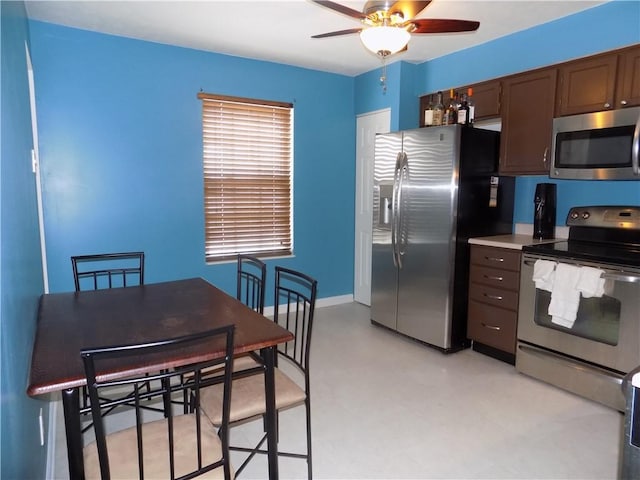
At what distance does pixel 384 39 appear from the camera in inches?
87.6

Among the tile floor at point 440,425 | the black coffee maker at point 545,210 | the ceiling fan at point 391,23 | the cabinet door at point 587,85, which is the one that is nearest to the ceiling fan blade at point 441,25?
the ceiling fan at point 391,23

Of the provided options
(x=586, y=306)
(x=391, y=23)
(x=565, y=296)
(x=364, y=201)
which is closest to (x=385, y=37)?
(x=391, y=23)

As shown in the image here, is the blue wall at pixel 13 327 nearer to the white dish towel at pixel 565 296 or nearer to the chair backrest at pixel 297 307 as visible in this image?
the chair backrest at pixel 297 307

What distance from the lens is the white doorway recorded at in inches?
181

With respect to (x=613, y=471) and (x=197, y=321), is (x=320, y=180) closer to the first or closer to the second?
(x=197, y=321)

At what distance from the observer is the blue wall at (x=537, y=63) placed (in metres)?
2.82

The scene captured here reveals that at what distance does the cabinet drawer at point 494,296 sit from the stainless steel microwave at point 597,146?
93cm

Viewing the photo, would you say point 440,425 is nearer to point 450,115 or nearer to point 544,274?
point 544,274

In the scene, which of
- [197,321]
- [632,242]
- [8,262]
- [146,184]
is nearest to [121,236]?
[146,184]

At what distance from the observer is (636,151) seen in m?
2.54

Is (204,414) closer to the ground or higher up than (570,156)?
closer to the ground

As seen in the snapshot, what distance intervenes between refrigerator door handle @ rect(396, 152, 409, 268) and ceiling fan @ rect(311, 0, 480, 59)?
4.34 ft

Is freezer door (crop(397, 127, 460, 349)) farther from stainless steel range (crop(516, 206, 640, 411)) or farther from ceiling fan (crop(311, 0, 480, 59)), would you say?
ceiling fan (crop(311, 0, 480, 59))

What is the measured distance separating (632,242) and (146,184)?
12.3 feet
